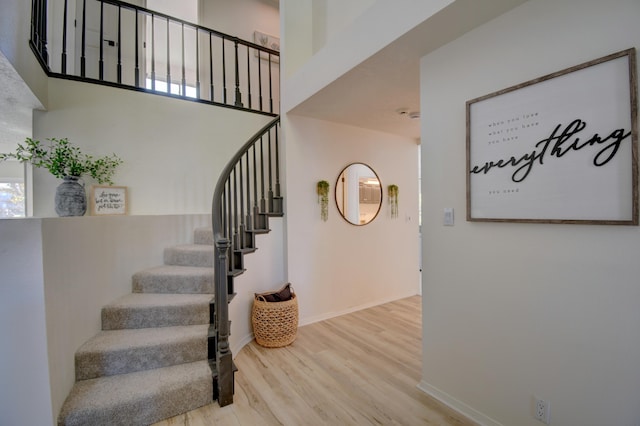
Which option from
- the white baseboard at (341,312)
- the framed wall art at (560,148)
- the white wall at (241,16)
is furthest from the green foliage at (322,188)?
the white wall at (241,16)

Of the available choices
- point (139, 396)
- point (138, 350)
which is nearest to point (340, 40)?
point (138, 350)

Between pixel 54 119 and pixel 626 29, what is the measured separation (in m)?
4.34

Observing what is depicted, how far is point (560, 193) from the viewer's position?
56.2 inches

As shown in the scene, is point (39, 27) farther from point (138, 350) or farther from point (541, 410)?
point (541, 410)

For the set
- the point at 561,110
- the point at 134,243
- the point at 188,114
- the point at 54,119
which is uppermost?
the point at 188,114

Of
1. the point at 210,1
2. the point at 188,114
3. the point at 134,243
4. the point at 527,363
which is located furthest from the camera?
the point at 210,1

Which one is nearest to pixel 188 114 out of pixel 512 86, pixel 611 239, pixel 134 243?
pixel 134 243

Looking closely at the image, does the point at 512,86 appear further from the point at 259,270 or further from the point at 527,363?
the point at 259,270

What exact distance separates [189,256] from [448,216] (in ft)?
8.11

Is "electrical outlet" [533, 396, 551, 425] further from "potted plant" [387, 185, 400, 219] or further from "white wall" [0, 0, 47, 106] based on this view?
"white wall" [0, 0, 47, 106]

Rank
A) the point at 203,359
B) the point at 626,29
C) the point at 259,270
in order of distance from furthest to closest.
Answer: the point at 259,270
the point at 203,359
the point at 626,29

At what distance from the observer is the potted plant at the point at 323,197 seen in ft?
11.3

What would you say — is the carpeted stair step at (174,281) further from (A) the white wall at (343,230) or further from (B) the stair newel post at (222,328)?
(A) the white wall at (343,230)

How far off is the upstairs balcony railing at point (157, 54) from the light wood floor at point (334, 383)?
3134 millimetres
